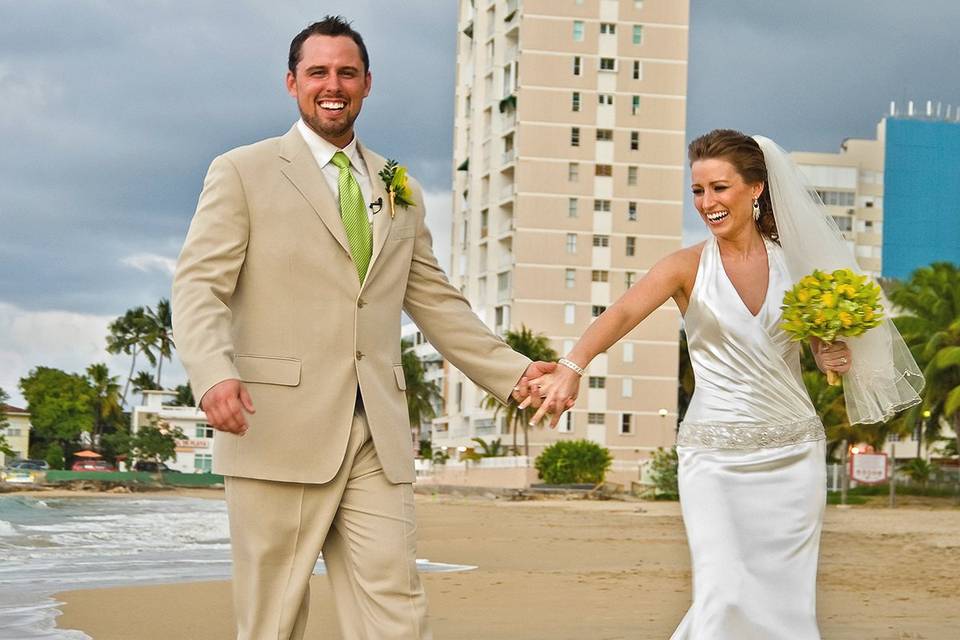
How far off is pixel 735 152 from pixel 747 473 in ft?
4.19

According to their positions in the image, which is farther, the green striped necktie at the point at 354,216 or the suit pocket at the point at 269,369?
the green striped necktie at the point at 354,216

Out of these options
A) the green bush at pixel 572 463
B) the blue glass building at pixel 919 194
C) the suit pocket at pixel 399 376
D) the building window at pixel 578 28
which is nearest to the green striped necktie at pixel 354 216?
the suit pocket at pixel 399 376

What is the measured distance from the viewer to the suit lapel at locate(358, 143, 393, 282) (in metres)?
4.68

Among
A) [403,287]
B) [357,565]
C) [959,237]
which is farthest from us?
[959,237]

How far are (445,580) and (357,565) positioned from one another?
9.94 metres

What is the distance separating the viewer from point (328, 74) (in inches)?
183

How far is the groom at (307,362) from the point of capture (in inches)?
174

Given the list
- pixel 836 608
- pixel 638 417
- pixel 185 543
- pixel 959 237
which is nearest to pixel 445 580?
pixel 836 608

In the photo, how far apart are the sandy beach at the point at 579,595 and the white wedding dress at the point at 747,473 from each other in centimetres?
441

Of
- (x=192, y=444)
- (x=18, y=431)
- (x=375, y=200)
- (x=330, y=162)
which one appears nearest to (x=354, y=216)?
(x=375, y=200)

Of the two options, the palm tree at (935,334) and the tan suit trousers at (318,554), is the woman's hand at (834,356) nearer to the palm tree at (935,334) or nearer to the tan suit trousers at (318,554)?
the tan suit trousers at (318,554)

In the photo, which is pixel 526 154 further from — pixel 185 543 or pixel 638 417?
pixel 185 543

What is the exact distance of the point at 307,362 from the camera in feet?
14.9

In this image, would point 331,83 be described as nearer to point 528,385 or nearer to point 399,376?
point 399,376
